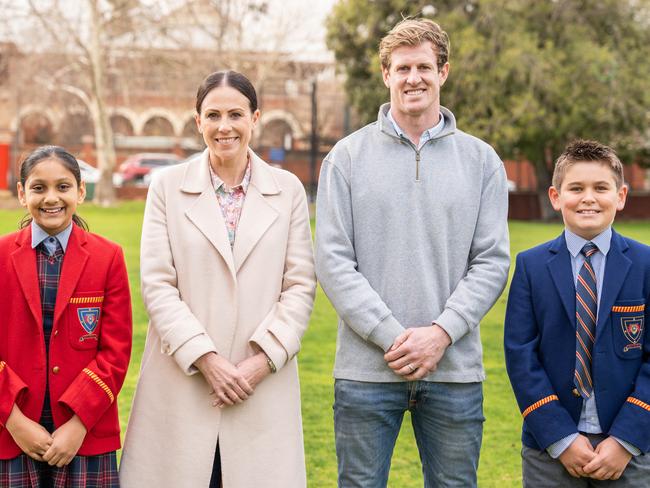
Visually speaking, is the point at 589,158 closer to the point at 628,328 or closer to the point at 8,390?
the point at 628,328

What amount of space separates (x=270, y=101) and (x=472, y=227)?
4070 centimetres

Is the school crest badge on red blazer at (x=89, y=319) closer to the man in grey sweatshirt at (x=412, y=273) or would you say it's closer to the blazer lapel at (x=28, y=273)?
the blazer lapel at (x=28, y=273)

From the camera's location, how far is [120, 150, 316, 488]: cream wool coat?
10.1 ft

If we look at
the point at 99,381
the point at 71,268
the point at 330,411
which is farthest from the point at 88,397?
the point at 330,411

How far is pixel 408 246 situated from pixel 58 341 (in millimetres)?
1182

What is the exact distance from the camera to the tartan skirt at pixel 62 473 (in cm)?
295

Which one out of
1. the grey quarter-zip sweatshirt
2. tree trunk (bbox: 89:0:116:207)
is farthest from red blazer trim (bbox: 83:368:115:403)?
tree trunk (bbox: 89:0:116:207)

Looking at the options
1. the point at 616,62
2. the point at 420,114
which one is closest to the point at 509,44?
the point at 616,62

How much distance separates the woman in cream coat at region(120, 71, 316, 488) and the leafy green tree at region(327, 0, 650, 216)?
20.2m

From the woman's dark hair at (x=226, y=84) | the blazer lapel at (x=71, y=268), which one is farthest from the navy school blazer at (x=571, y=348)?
the blazer lapel at (x=71, y=268)

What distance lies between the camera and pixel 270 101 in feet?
142

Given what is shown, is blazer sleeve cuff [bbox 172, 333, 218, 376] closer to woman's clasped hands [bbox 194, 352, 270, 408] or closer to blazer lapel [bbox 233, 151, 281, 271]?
woman's clasped hands [bbox 194, 352, 270, 408]

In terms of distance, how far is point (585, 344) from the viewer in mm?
2961

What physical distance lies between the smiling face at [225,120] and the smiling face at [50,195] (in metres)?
0.50
